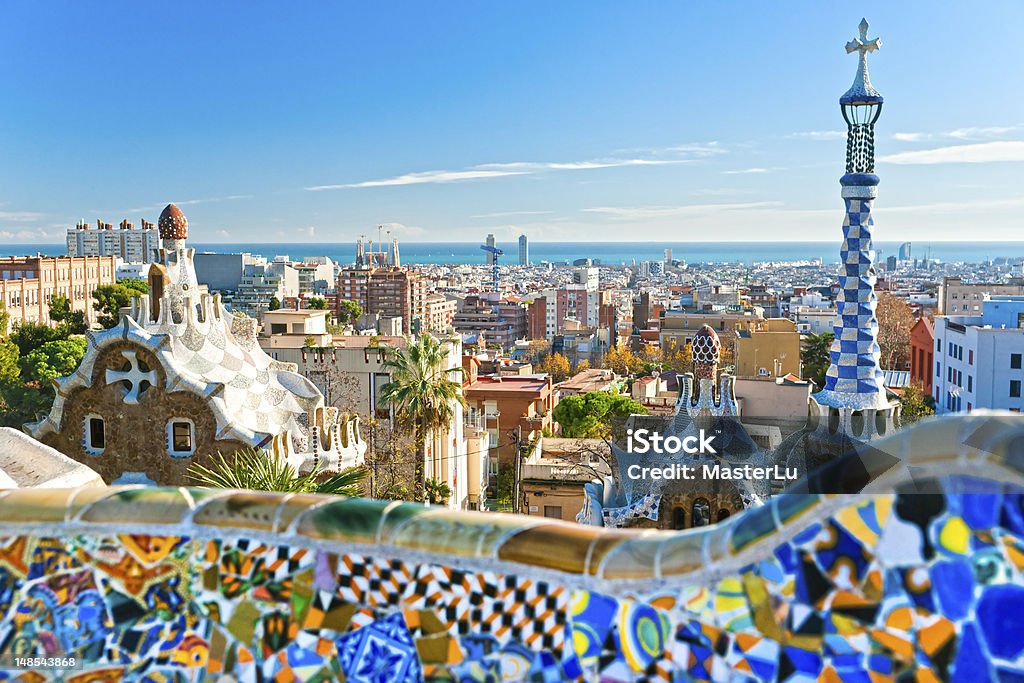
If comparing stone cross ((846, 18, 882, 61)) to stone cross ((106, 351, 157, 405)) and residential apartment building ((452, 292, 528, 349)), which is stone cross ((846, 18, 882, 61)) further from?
residential apartment building ((452, 292, 528, 349))

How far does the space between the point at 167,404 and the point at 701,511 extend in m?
7.35

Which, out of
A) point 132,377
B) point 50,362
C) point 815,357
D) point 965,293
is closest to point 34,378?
point 50,362

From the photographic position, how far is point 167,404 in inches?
556

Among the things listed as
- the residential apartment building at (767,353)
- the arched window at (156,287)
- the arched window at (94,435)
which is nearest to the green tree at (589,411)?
the residential apartment building at (767,353)

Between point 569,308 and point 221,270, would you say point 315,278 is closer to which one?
point 221,270

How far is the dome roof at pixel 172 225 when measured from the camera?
15992mm

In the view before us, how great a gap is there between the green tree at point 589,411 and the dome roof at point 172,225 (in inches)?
617

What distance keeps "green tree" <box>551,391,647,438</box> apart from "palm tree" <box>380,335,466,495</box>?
11088 millimetres

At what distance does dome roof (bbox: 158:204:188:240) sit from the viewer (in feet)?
52.5

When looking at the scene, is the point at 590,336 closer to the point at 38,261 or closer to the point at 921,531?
the point at 38,261

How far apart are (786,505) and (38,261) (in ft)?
214

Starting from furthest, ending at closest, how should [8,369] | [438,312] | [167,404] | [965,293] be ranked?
[438,312]
[965,293]
[8,369]
[167,404]

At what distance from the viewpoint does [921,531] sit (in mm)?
2172

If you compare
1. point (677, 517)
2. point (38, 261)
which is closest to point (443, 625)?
point (677, 517)
